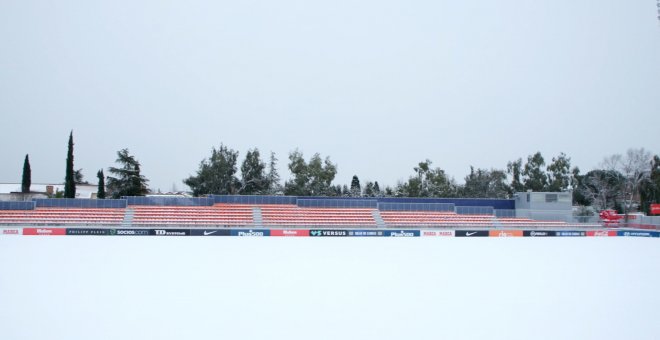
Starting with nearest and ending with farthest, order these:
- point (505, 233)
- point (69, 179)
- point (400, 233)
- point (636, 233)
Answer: point (400, 233), point (505, 233), point (636, 233), point (69, 179)

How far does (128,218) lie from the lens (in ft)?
135

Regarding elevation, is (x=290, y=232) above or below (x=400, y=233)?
above

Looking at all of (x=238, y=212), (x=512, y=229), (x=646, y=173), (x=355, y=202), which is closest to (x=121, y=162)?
(x=238, y=212)

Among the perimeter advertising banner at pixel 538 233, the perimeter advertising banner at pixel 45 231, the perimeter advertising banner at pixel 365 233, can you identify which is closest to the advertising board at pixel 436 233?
the perimeter advertising banner at pixel 365 233

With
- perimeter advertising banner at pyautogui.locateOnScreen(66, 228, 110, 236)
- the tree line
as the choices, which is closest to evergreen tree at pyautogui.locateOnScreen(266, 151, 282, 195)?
the tree line

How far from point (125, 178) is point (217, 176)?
9.93m

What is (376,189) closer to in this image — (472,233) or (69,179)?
(472,233)

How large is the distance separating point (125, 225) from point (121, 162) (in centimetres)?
2330

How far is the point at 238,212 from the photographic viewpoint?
1743 inches
